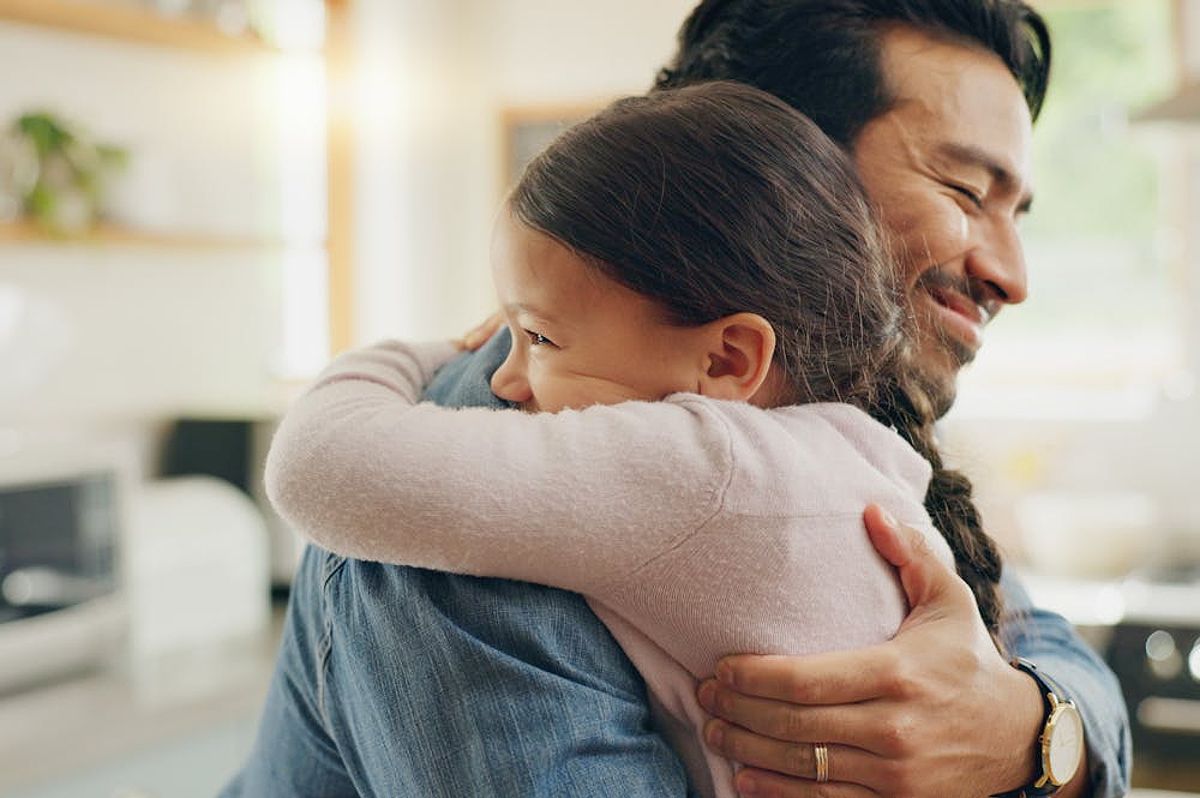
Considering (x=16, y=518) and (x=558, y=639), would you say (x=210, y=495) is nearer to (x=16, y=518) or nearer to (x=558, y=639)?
(x=16, y=518)

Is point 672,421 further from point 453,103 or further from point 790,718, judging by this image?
point 453,103

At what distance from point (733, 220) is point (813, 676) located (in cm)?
30

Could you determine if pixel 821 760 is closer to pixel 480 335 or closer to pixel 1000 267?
pixel 480 335

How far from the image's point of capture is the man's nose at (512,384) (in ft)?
3.05

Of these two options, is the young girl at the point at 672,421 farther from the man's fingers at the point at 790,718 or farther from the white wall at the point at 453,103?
the white wall at the point at 453,103

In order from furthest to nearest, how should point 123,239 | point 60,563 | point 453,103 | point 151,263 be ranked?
point 453,103
point 151,263
point 123,239
point 60,563

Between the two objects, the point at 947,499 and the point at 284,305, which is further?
the point at 284,305

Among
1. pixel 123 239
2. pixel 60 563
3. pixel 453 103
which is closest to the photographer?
pixel 60 563

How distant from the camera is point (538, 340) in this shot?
917 mm

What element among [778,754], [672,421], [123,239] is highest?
[672,421]

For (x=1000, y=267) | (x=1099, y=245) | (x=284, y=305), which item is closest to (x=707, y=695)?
(x=1000, y=267)

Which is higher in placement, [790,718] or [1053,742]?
[790,718]

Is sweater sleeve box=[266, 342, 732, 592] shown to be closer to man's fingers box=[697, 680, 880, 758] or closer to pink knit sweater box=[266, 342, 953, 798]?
pink knit sweater box=[266, 342, 953, 798]

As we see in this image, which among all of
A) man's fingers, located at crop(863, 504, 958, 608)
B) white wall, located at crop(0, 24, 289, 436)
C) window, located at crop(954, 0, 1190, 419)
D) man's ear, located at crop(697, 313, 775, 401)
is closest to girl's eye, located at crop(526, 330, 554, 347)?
man's ear, located at crop(697, 313, 775, 401)
